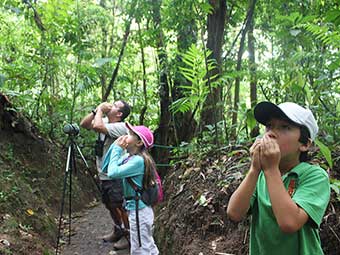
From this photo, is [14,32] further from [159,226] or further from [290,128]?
[290,128]

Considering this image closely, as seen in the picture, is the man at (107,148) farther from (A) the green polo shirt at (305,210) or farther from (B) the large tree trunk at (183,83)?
(A) the green polo shirt at (305,210)

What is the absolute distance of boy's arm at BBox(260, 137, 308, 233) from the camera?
1.54 m

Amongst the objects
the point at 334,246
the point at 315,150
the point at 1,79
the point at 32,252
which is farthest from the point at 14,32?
the point at 334,246

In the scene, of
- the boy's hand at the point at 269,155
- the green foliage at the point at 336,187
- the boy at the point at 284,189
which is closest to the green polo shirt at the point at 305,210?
the boy at the point at 284,189

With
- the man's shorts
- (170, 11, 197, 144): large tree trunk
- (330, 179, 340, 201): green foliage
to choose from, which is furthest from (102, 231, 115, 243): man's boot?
(330, 179, 340, 201): green foliage

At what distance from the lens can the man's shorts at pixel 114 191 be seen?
→ 4.72 metres

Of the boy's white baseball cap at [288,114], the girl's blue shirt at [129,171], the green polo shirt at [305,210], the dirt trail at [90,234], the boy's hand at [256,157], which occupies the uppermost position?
the boy's white baseball cap at [288,114]

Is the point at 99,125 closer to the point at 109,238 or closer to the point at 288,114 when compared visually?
the point at 109,238

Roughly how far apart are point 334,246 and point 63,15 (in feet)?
21.3

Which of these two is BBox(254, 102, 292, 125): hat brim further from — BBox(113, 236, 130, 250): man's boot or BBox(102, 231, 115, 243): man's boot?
BBox(102, 231, 115, 243): man's boot

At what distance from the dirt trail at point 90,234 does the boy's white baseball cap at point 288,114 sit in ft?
11.7

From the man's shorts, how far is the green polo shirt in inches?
123

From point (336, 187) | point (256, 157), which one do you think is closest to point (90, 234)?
point (336, 187)

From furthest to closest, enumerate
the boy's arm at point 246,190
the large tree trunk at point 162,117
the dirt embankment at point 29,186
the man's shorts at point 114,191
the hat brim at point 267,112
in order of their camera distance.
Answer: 1. the large tree trunk at point 162,117
2. the man's shorts at point 114,191
3. the dirt embankment at point 29,186
4. the hat brim at point 267,112
5. the boy's arm at point 246,190
